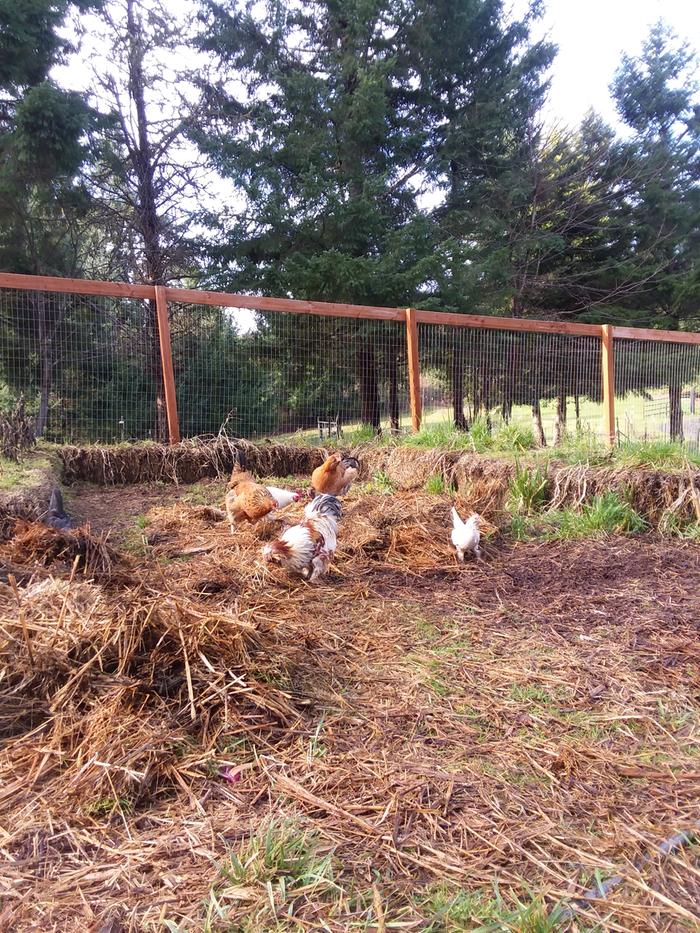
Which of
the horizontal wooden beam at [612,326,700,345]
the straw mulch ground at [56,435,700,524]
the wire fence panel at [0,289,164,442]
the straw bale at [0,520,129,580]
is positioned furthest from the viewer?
the horizontal wooden beam at [612,326,700,345]

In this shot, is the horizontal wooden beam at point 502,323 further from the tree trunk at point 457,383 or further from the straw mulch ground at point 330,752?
the straw mulch ground at point 330,752

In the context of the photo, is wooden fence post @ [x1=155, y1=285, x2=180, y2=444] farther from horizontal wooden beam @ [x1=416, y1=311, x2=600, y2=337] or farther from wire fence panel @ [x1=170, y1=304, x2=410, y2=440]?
horizontal wooden beam @ [x1=416, y1=311, x2=600, y2=337]

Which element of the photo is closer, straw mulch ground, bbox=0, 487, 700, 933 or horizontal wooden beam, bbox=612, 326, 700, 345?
straw mulch ground, bbox=0, 487, 700, 933

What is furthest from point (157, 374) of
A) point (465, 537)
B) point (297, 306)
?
point (465, 537)

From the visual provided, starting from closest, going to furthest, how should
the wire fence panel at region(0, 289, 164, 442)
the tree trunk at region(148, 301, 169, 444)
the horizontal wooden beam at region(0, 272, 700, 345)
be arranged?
the horizontal wooden beam at region(0, 272, 700, 345)
the wire fence panel at region(0, 289, 164, 442)
the tree trunk at region(148, 301, 169, 444)

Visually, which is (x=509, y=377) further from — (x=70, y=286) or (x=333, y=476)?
(x=70, y=286)

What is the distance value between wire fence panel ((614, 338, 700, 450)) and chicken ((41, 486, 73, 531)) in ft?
23.4

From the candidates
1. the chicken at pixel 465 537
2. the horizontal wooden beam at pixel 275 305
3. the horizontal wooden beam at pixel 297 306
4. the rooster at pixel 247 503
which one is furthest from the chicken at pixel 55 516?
the horizontal wooden beam at pixel 275 305

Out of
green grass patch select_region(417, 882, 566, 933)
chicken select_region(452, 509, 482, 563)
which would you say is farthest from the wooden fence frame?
green grass patch select_region(417, 882, 566, 933)

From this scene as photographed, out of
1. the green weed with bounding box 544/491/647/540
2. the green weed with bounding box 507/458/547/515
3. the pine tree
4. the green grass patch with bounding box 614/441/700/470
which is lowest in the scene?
the green weed with bounding box 544/491/647/540

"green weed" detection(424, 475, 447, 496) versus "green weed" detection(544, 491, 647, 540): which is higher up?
"green weed" detection(424, 475, 447, 496)

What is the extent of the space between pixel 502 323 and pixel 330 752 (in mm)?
6963

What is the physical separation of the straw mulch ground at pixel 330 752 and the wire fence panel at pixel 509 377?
16.8 ft

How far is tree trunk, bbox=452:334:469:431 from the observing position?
24.8 feet
